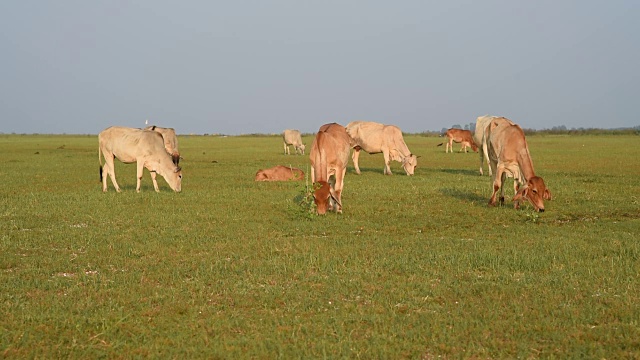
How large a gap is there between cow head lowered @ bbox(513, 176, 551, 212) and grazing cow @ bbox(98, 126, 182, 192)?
10.1m

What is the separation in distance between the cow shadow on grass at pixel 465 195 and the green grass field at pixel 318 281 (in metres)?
1.00

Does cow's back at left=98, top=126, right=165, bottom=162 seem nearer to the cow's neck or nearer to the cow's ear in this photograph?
the cow's neck

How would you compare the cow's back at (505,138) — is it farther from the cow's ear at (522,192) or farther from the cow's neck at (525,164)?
the cow's ear at (522,192)

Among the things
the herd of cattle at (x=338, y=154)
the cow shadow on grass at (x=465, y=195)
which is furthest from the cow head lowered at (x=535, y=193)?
the cow shadow on grass at (x=465, y=195)

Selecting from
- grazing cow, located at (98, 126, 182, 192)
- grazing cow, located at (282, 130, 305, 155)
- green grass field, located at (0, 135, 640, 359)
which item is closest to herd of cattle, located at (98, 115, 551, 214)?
grazing cow, located at (98, 126, 182, 192)

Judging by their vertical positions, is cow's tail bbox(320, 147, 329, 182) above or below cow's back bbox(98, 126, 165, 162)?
below

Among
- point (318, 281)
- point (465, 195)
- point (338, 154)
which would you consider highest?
point (338, 154)

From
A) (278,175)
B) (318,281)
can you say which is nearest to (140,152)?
(278,175)

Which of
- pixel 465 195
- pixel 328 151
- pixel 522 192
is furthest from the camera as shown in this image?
pixel 465 195

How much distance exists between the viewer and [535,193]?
1488 cm

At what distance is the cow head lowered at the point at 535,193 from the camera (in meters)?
14.8

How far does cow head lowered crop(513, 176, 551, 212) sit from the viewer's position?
581 inches

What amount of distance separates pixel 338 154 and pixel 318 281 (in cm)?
733

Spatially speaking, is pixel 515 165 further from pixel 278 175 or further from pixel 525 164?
pixel 278 175
